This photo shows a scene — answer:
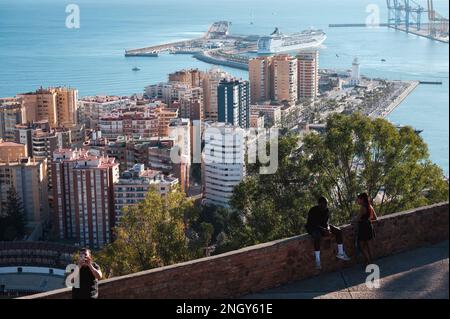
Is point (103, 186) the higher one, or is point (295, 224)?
point (295, 224)

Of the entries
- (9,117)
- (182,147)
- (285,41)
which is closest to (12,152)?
(182,147)

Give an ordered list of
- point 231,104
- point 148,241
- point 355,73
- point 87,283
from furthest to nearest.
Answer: point 355,73 → point 231,104 → point 148,241 → point 87,283

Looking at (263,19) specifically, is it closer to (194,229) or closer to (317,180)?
(194,229)

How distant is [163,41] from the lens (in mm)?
24875

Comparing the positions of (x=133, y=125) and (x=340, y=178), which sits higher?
(x=340, y=178)

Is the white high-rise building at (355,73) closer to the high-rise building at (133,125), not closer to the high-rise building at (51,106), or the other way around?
the high-rise building at (133,125)

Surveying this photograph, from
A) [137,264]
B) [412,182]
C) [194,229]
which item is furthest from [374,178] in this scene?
[194,229]

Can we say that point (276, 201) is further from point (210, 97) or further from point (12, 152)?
point (210, 97)

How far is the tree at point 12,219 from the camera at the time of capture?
26.0ft

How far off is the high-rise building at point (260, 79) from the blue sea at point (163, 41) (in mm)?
2638

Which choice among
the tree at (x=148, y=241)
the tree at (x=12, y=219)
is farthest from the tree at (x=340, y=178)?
the tree at (x=12, y=219)

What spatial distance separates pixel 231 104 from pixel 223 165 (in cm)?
615
